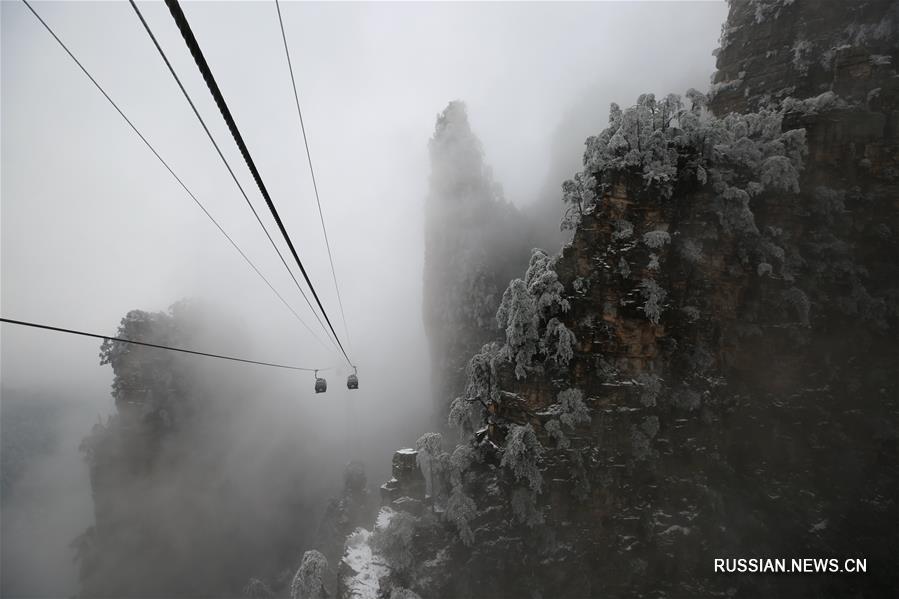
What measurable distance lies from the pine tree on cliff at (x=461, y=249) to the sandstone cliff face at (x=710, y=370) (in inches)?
774

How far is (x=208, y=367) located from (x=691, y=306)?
49983 millimetres

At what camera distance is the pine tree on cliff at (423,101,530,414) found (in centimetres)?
3856

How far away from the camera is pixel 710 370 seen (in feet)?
58.7

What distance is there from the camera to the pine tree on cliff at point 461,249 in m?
38.6

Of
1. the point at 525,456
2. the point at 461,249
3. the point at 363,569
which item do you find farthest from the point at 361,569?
the point at 461,249

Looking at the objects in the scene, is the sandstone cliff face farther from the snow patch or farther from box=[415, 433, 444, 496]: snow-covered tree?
box=[415, 433, 444, 496]: snow-covered tree

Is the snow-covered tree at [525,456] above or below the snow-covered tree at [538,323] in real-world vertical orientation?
below

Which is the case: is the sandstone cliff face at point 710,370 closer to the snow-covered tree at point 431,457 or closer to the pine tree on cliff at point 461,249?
the snow-covered tree at point 431,457

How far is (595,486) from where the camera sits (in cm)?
1755

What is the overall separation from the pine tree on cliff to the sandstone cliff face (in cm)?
1965

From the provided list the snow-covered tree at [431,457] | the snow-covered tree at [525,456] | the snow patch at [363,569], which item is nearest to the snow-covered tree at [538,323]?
the snow-covered tree at [525,456]

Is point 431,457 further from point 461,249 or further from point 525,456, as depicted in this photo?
point 461,249

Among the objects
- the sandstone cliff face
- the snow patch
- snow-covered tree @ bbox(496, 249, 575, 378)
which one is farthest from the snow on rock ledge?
snow-covered tree @ bbox(496, 249, 575, 378)

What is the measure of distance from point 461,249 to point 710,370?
86.4 feet
